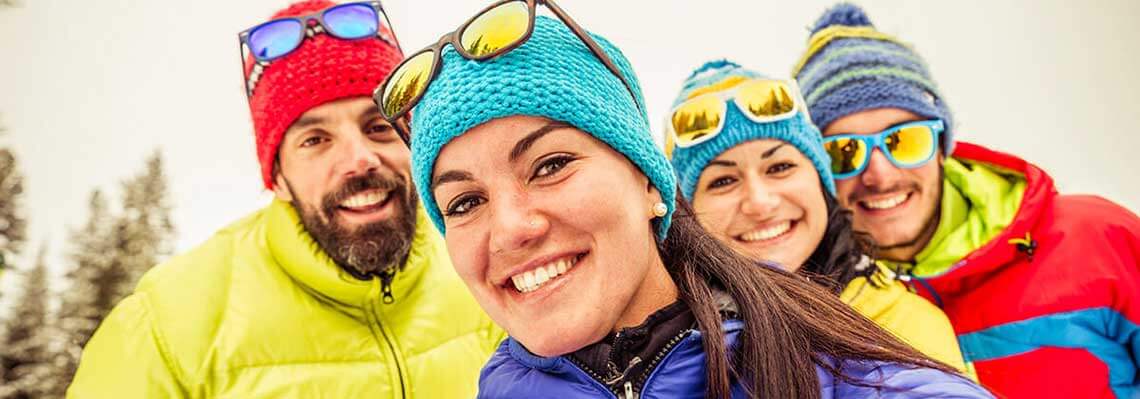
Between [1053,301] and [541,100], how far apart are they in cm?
254

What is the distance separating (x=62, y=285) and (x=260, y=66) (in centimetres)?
694

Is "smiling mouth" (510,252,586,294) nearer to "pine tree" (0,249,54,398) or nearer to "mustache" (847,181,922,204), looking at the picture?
"mustache" (847,181,922,204)

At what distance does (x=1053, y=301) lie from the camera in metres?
2.85

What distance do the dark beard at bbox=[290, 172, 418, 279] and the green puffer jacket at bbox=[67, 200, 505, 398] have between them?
0.16 ft

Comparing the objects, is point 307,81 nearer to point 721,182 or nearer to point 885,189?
point 721,182

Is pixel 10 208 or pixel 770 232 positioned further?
pixel 10 208

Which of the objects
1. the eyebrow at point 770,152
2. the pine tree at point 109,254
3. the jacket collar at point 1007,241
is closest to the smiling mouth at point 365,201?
the eyebrow at point 770,152

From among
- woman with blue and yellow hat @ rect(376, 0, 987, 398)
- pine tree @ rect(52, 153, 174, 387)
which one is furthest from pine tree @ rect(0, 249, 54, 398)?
woman with blue and yellow hat @ rect(376, 0, 987, 398)

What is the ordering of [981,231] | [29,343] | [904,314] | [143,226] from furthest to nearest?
1. [143,226]
2. [29,343]
3. [981,231]
4. [904,314]

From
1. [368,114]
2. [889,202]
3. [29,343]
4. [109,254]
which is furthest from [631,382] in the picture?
[109,254]

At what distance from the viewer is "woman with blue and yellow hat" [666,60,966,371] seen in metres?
2.88

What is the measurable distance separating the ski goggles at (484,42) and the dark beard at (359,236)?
45.0 inches

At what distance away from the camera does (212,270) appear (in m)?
2.85

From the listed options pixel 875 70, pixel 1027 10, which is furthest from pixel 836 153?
pixel 1027 10
